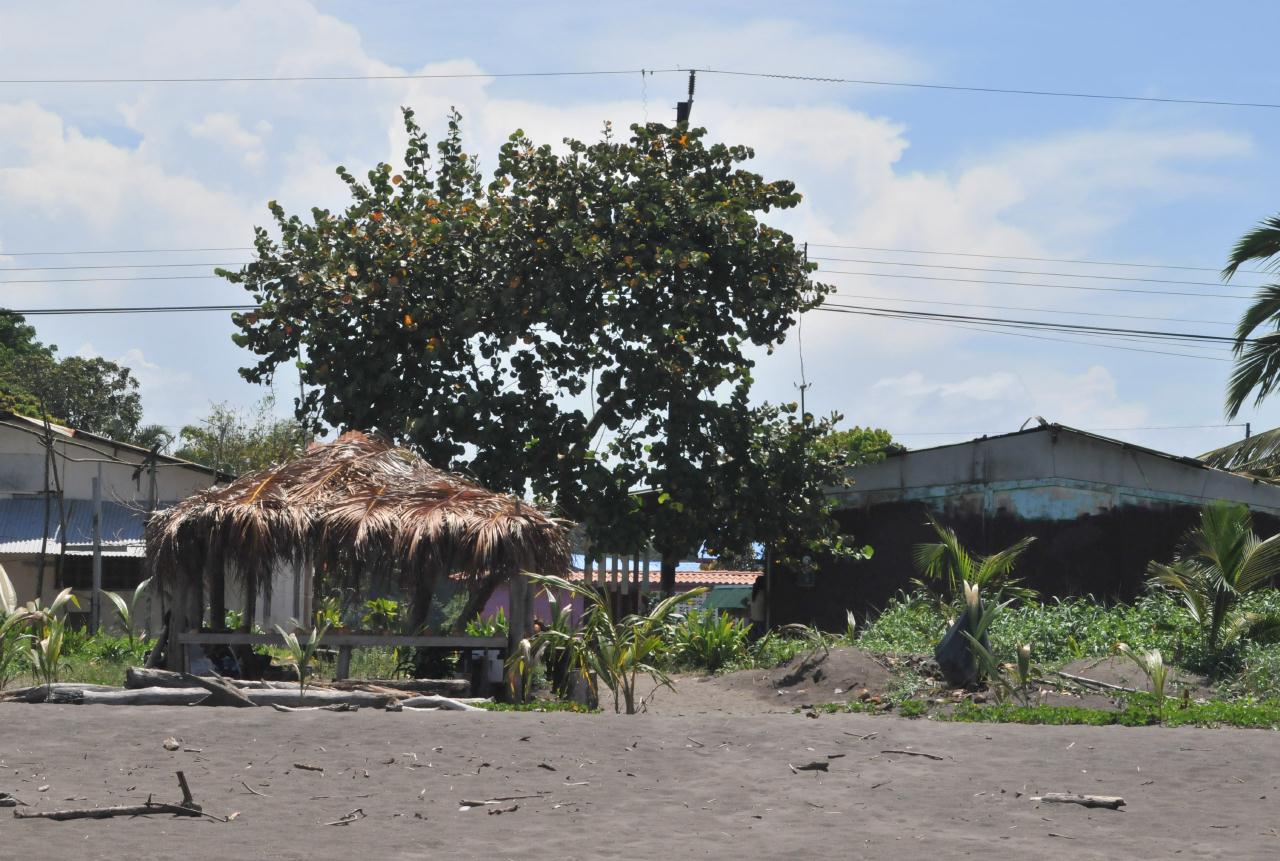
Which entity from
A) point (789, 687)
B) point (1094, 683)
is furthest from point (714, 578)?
point (1094, 683)

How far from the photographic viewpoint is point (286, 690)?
11977mm

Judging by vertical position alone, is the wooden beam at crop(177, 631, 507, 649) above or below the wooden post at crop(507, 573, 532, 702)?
below

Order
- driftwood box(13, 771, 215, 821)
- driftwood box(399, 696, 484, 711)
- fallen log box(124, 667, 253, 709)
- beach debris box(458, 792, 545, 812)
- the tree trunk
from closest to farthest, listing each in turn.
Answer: driftwood box(13, 771, 215, 821)
beach debris box(458, 792, 545, 812)
fallen log box(124, 667, 253, 709)
driftwood box(399, 696, 484, 711)
the tree trunk

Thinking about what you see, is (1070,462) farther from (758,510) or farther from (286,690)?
(286,690)

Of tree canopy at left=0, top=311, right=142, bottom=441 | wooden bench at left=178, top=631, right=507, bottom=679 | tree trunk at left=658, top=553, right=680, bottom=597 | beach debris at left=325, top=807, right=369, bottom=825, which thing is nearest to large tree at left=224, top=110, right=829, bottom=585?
tree trunk at left=658, top=553, right=680, bottom=597

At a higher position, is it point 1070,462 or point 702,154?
point 702,154

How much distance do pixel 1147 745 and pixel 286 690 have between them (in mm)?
6831

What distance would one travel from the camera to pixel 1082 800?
8.41m

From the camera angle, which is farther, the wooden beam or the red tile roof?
the red tile roof

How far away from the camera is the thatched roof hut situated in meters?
13.0

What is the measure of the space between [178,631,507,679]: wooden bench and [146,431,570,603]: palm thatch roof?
1.85 ft

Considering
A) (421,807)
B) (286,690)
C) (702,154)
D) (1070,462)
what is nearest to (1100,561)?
(1070,462)

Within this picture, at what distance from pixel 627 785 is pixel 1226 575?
8.41 m

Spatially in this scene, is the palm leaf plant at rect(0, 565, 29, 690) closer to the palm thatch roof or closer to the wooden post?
the palm thatch roof
